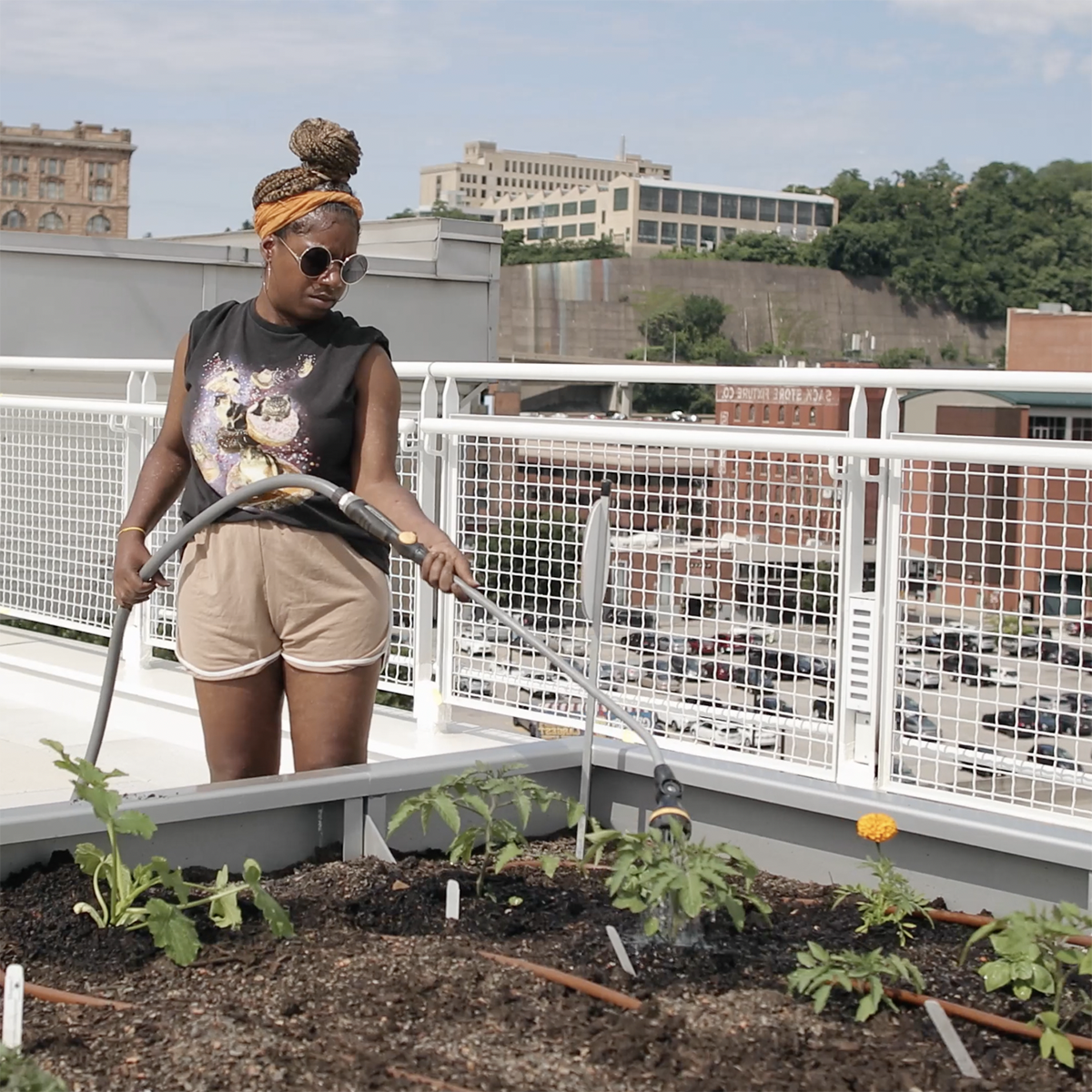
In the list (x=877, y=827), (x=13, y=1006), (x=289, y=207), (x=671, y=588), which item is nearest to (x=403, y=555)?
(x=289, y=207)

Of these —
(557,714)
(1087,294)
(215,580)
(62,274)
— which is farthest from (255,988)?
(1087,294)

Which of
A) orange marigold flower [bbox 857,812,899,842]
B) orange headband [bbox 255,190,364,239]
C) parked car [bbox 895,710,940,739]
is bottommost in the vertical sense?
parked car [bbox 895,710,940,739]

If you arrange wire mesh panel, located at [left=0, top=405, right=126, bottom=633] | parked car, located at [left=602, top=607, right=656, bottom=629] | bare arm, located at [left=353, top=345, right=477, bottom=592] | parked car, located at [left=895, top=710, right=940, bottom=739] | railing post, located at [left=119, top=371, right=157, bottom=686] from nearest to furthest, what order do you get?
bare arm, located at [left=353, top=345, right=477, bottom=592] → parked car, located at [left=895, top=710, right=940, bottom=739] → parked car, located at [left=602, top=607, right=656, bottom=629] → railing post, located at [left=119, top=371, right=157, bottom=686] → wire mesh panel, located at [left=0, top=405, right=126, bottom=633]

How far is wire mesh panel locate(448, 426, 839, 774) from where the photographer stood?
394cm

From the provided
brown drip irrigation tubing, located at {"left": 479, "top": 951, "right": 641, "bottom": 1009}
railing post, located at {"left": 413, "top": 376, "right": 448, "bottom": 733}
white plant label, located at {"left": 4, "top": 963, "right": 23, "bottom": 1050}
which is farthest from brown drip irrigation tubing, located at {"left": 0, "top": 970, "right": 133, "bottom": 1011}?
railing post, located at {"left": 413, "top": 376, "right": 448, "bottom": 733}

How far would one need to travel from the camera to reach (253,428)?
9.71ft

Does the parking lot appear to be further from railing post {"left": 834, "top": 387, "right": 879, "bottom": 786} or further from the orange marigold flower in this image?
the orange marigold flower

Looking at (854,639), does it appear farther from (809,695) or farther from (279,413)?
→ (279,413)

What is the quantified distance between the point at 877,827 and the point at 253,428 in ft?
4.61

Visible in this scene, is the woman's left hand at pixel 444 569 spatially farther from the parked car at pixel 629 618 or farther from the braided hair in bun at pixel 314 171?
the parked car at pixel 629 618

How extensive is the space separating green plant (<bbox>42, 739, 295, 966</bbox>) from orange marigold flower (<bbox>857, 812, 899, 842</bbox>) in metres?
0.91

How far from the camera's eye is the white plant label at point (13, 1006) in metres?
1.92

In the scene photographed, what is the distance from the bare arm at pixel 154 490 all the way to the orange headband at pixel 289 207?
0.29 meters

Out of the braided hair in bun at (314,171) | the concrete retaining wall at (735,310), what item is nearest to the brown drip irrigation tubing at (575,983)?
the braided hair in bun at (314,171)
